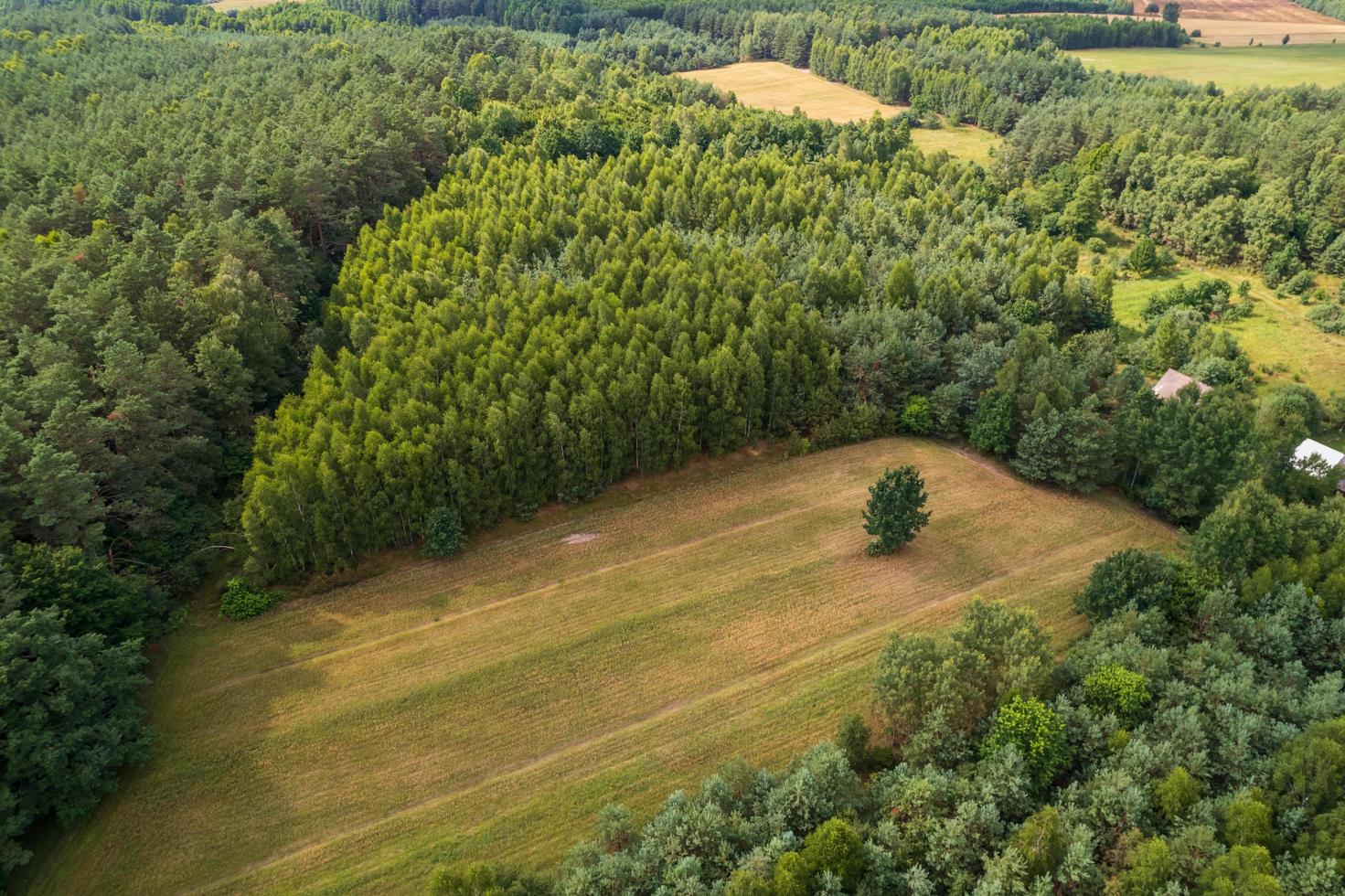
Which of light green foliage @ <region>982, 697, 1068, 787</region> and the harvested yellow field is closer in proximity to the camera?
light green foliage @ <region>982, 697, 1068, 787</region>

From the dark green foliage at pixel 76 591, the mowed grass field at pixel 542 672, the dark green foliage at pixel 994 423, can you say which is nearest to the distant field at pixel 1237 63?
the dark green foliage at pixel 994 423

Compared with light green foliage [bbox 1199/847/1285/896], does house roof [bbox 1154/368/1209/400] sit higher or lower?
lower

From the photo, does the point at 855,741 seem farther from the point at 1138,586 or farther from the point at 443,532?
the point at 443,532

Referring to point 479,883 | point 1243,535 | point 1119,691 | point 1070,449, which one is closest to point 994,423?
point 1070,449

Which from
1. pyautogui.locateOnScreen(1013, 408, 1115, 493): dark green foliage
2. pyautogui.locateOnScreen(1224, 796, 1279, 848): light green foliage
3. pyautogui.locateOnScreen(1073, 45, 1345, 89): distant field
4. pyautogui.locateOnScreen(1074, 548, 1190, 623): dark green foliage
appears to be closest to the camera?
pyautogui.locateOnScreen(1224, 796, 1279, 848): light green foliage

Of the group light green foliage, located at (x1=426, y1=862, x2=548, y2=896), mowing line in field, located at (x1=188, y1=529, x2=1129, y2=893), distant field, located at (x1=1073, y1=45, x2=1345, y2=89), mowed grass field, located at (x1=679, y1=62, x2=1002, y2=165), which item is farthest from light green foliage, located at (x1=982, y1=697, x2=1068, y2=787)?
distant field, located at (x1=1073, y1=45, x2=1345, y2=89)

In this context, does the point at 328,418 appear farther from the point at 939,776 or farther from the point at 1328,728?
the point at 1328,728

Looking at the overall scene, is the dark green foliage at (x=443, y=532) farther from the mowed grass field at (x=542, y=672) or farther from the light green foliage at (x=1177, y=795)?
the light green foliage at (x=1177, y=795)

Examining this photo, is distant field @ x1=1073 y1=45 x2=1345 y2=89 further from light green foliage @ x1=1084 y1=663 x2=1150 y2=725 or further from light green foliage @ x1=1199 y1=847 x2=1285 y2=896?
light green foliage @ x1=1199 y1=847 x2=1285 y2=896
